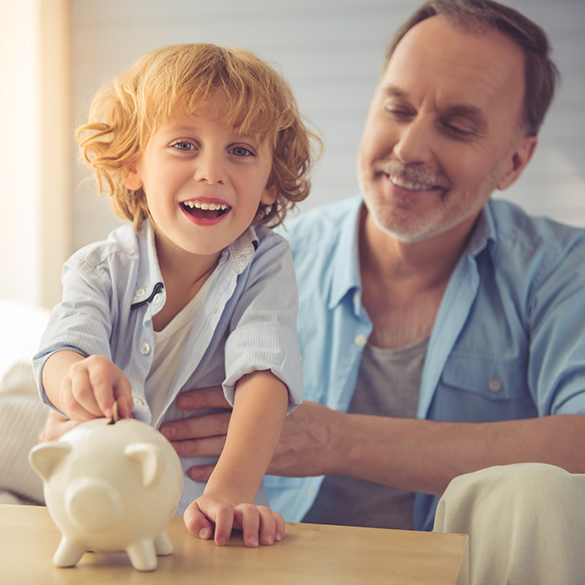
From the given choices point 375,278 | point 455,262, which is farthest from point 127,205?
point 455,262

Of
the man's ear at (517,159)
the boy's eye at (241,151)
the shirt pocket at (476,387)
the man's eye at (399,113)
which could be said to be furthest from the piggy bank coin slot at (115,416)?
the man's ear at (517,159)

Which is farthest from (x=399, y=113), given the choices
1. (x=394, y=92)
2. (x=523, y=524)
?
(x=523, y=524)

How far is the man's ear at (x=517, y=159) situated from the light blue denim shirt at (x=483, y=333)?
0.14 metres

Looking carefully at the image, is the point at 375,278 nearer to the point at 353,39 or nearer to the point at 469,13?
the point at 469,13

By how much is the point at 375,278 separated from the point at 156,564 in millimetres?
1207

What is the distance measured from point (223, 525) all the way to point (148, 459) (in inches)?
5.5

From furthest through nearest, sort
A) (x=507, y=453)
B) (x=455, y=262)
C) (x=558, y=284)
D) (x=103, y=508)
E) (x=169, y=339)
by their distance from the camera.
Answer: (x=455, y=262) → (x=558, y=284) → (x=507, y=453) → (x=169, y=339) → (x=103, y=508)

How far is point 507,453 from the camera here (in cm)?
125

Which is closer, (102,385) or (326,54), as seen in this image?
(102,385)

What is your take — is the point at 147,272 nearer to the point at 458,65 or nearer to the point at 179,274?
the point at 179,274

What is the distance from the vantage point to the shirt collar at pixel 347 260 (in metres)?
1.61

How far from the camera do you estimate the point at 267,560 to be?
2.01 ft

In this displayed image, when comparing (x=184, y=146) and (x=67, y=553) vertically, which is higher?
(x=184, y=146)

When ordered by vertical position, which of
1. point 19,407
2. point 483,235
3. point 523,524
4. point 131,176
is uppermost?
point 131,176
